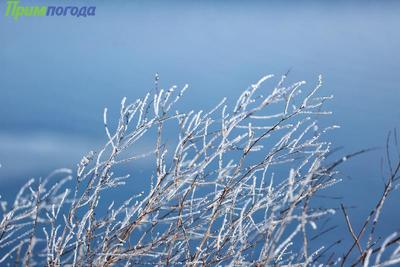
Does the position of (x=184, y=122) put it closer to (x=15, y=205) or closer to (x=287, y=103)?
(x=287, y=103)

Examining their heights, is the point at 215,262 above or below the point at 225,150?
below

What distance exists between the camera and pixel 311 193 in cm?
271

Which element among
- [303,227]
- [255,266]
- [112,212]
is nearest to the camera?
[303,227]

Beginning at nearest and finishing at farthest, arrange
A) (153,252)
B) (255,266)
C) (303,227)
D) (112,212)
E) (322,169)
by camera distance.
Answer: (303,227), (322,169), (255,266), (153,252), (112,212)

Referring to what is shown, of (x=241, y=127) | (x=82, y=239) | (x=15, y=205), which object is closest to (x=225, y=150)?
(x=241, y=127)

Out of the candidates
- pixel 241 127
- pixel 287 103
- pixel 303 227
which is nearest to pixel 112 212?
pixel 241 127

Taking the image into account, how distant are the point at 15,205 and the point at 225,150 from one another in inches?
44.1

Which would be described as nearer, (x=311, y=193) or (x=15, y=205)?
(x=311, y=193)

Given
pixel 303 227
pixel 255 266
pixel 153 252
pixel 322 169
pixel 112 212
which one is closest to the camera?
pixel 303 227

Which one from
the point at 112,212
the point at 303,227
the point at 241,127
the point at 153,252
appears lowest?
the point at 303,227

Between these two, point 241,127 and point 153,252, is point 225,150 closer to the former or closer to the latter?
point 241,127

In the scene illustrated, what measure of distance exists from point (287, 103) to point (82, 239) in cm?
131

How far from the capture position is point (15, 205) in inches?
116

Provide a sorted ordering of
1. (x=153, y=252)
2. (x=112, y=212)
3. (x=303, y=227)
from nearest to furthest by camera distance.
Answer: (x=303, y=227) → (x=153, y=252) → (x=112, y=212)
